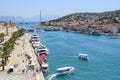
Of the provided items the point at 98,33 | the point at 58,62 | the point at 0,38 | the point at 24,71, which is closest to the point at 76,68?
the point at 58,62

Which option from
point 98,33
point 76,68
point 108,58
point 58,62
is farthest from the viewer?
point 98,33

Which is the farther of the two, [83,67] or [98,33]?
[98,33]

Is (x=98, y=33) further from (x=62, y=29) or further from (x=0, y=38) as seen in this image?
(x=0, y=38)

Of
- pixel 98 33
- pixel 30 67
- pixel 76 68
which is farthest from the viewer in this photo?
pixel 98 33

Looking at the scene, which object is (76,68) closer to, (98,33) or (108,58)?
(108,58)

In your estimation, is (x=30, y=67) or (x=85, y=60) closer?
(x=30, y=67)

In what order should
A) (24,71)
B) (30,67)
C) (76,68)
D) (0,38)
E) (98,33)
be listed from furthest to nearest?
(98,33) → (0,38) → (76,68) → (30,67) → (24,71)

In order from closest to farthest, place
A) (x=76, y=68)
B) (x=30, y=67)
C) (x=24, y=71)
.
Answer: (x=24, y=71) → (x=30, y=67) → (x=76, y=68)

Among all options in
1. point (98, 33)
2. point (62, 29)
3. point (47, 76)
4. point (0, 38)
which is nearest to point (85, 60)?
point (47, 76)

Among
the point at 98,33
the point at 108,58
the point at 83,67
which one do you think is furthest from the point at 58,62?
the point at 98,33
